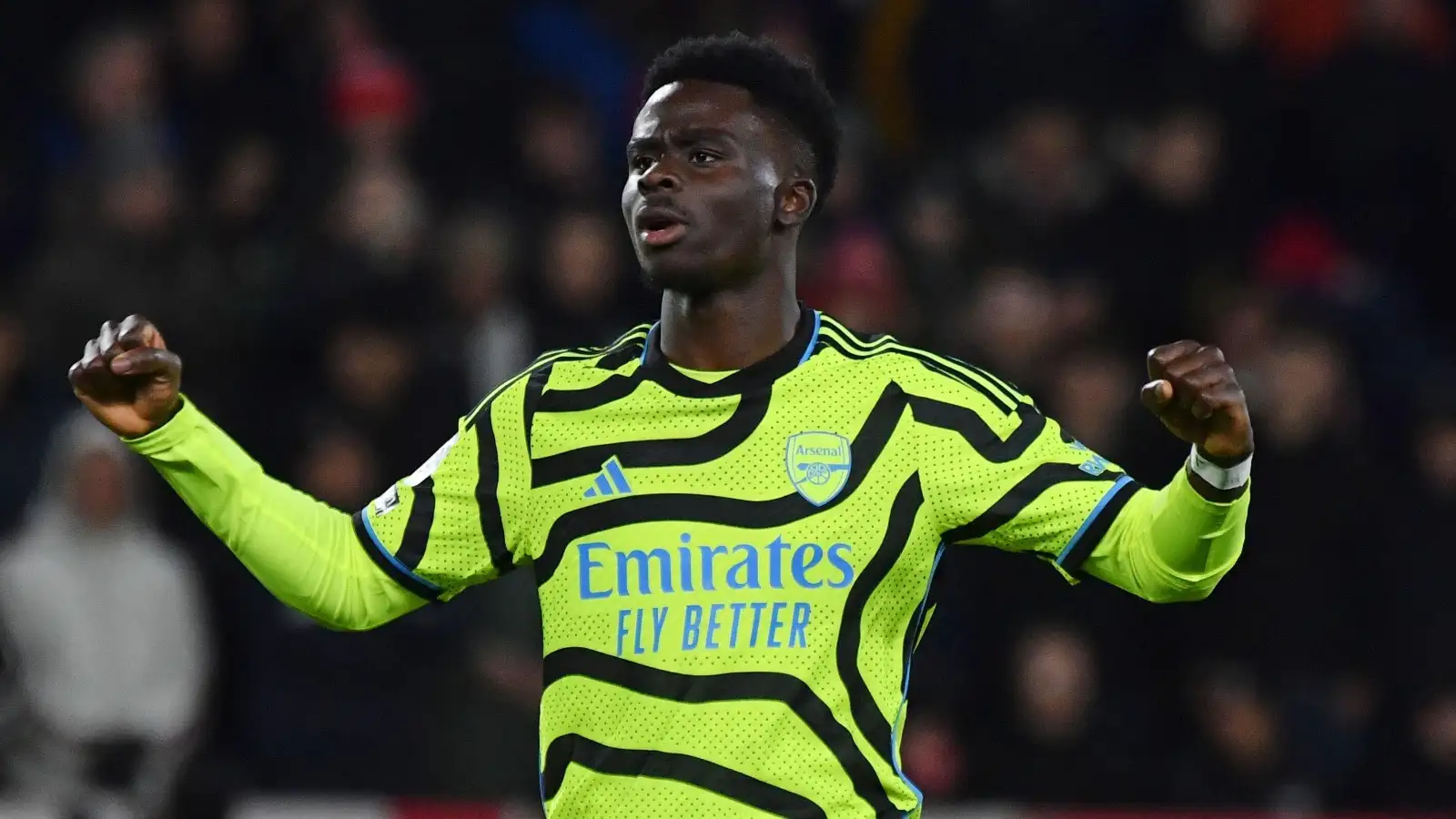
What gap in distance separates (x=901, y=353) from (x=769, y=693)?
0.64m

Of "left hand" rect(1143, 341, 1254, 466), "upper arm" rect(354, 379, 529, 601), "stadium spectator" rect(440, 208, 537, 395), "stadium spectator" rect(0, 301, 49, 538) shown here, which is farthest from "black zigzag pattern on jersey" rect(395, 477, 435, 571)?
"stadium spectator" rect(0, 301, 49, 538)

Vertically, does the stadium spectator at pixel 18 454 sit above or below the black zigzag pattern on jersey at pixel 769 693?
above

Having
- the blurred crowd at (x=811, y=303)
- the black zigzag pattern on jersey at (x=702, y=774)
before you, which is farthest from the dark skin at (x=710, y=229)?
the blurred crowd at (x=811, y=303)

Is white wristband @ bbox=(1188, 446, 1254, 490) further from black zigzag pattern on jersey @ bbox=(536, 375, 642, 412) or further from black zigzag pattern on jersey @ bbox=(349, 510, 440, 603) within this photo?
black zigzag pattern on jersey @ bbox=(349, 510, 440, 603)

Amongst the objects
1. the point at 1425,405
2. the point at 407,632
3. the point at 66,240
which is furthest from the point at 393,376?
the point at 1425,405

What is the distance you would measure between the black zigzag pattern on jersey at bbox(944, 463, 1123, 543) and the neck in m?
0.45

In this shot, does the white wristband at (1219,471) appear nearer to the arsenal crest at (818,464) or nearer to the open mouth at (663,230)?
the arsenal crest at (818,464)

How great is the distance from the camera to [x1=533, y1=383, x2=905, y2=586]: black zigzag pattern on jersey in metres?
3.63

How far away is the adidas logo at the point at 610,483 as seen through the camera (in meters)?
3.69

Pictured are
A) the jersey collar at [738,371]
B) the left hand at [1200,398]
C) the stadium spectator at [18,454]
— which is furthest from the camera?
the stadium spectator at [18,454]

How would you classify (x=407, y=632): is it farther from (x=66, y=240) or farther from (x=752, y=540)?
(x=752, y=540)

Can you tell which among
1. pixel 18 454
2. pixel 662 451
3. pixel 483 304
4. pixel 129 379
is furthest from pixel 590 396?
pixel 18 454

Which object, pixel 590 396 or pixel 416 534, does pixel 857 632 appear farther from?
pixel 416 534

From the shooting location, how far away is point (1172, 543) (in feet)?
11.6
